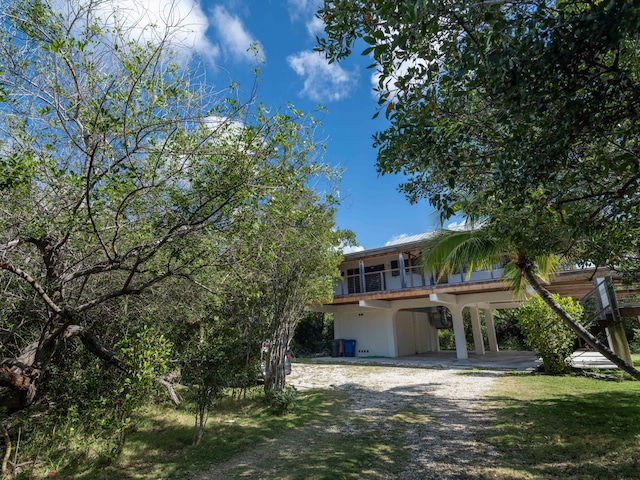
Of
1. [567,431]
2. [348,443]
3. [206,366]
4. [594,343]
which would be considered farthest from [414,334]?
[206,366]

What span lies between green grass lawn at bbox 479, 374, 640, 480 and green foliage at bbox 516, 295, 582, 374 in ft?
5.37

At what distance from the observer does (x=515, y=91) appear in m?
2.58

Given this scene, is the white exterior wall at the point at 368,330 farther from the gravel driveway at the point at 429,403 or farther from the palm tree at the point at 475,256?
the palm tree at the point at 475,256

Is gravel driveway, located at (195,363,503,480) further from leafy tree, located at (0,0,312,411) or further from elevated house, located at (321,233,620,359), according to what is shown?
elevated house, located at (321,233,620,359)

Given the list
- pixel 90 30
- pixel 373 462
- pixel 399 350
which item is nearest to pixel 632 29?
pixel 90 30

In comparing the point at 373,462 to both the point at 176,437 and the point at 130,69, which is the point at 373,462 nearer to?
the point at 176,437

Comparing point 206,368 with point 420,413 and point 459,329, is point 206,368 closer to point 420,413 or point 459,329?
point 420,413

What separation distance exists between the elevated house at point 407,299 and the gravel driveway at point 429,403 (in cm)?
373

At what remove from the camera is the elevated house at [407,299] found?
50.2ft

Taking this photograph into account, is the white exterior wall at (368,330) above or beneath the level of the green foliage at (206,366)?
above

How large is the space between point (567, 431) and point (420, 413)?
99.6 inches

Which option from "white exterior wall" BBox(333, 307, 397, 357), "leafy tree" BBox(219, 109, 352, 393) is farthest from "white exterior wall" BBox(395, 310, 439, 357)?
"leafy tree" BBox(219, 109, 352, 393)

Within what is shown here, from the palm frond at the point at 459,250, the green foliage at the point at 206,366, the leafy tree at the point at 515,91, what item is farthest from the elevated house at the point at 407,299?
the leafy tree at the point at 515,91

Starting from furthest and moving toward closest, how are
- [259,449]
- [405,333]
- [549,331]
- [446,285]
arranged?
1. [405,333]
2. [446,285]
3. [549,331]
4. [259,449]
